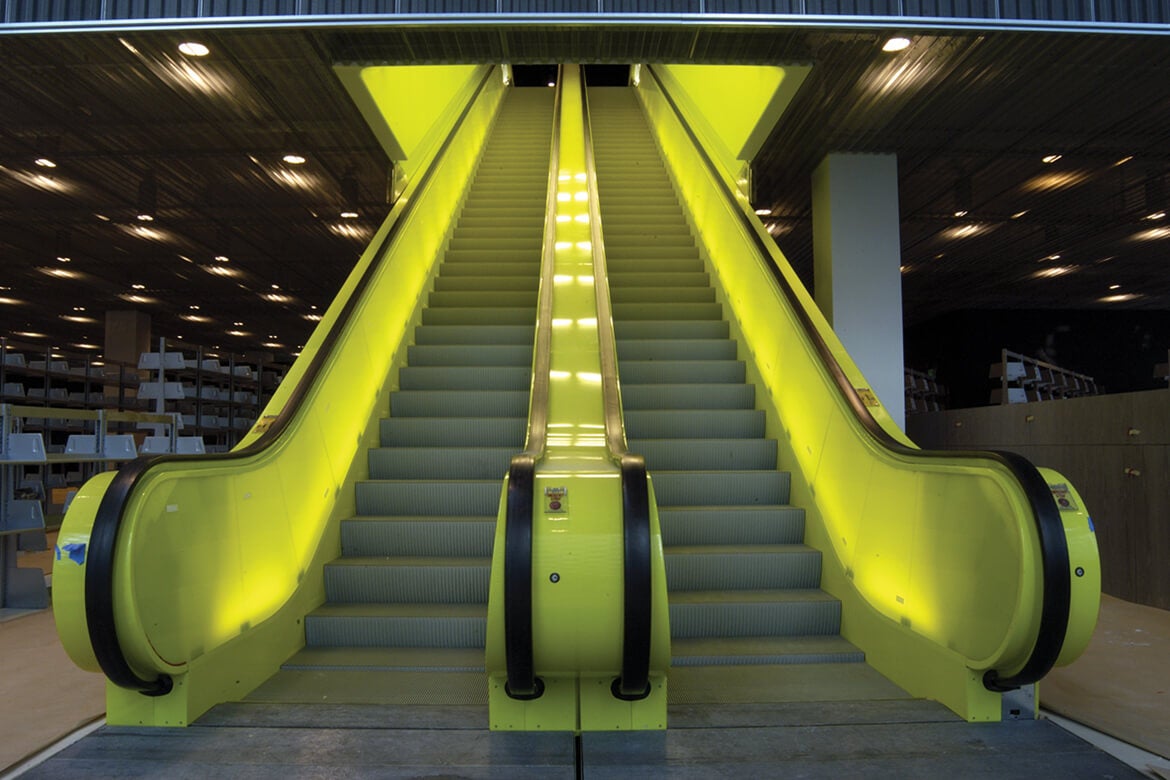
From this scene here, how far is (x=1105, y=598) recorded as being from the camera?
600 centimetres

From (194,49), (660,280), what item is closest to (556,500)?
(660,280)

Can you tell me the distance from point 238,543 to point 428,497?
1.25 m

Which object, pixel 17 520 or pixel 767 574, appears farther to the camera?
pixel 17 520

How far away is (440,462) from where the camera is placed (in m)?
4.71

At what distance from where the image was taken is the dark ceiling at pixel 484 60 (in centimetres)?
590

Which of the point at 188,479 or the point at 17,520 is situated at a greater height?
the point at 188,479

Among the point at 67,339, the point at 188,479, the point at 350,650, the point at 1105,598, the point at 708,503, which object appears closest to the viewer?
the point at 188,479

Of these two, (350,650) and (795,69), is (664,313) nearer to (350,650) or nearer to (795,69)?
(795,69)

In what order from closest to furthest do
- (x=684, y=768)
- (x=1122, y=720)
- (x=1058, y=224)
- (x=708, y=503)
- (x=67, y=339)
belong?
(x=684, y=768), (x=1122, y=720), (x=708, y=503), (x=1058, y=224), (x=67, y=339)

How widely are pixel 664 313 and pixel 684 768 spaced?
4.16m

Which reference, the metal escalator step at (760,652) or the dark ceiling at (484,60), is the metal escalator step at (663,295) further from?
the metal escalator step at (760,652)

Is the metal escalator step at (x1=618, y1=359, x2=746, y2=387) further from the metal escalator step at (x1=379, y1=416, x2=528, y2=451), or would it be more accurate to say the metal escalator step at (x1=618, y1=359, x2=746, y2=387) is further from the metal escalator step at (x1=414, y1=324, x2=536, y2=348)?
the metal escalator step at (x1=379, y1=416, x2=528, y2=451)

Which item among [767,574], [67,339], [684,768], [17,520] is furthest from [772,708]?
[67,339]

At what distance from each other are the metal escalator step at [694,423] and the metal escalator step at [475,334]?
127 centimetres
